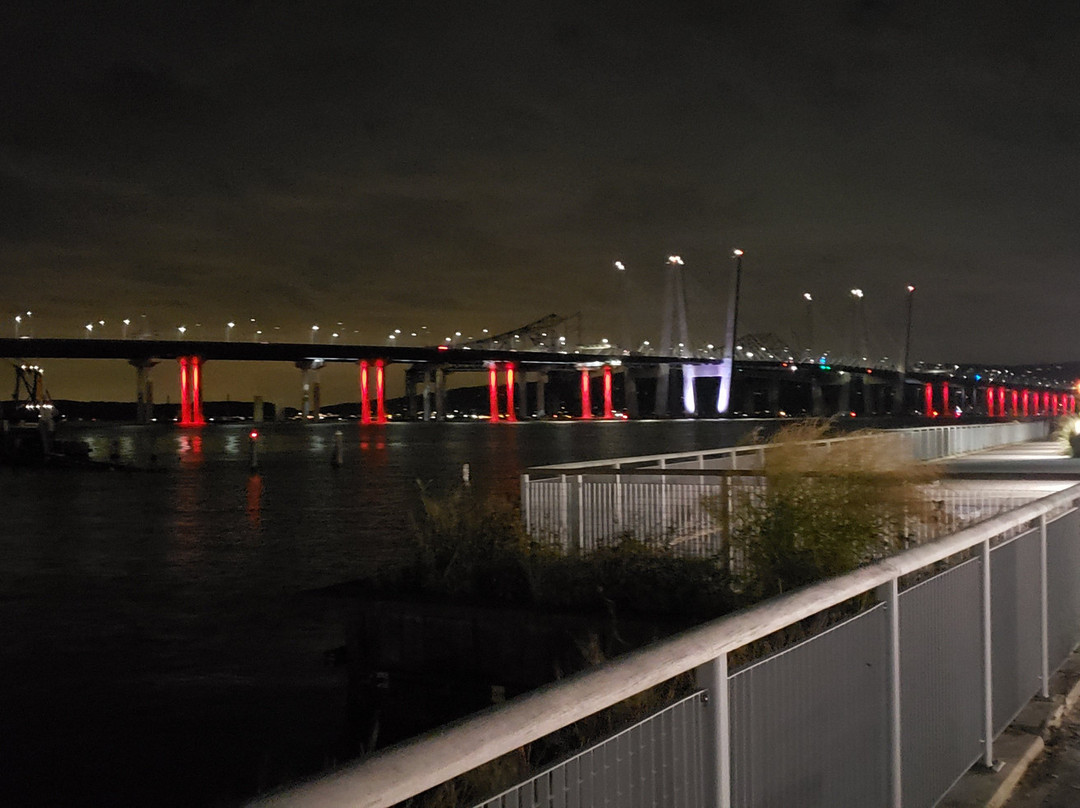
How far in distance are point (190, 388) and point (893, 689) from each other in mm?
144577

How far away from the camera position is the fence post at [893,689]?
450cm

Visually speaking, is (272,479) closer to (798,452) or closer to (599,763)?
(798,452)

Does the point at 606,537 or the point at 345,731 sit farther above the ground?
the point at 606,537

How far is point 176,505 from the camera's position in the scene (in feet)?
102

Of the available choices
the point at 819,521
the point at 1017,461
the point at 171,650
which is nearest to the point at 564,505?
the point at 819,521

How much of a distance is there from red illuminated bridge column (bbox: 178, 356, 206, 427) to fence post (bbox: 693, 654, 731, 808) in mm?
140924

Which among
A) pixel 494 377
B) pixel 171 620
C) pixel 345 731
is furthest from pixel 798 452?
pixel 494 377

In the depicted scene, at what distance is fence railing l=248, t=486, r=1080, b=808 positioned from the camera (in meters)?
2.27

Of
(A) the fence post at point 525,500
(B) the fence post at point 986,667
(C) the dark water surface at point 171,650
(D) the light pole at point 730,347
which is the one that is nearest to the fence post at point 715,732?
(C) the dark water surface at point 171,650

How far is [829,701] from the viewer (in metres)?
4.08

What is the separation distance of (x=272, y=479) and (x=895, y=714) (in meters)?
40.3

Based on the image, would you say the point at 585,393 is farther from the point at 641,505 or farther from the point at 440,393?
the point at 641,505

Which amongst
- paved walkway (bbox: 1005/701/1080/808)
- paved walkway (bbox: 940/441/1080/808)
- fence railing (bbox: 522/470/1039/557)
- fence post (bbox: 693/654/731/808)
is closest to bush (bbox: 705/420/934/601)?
fence railing (bbox: 522/470/1039/557)

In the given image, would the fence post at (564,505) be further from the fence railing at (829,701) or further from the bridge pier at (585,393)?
the bridge pier at (585,393)
